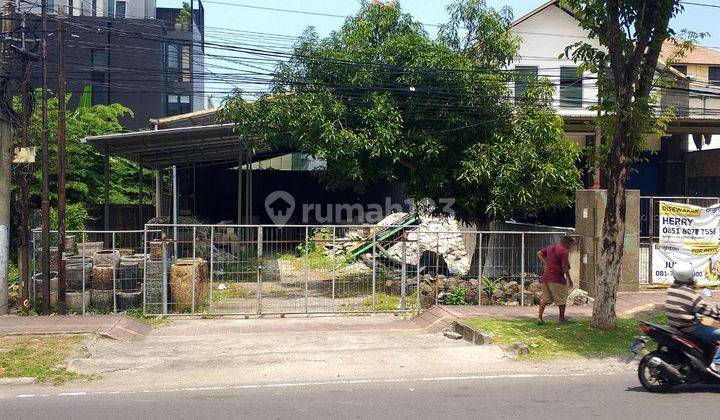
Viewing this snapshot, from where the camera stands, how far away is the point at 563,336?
11898 millimetres

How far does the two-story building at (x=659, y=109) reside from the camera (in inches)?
1126

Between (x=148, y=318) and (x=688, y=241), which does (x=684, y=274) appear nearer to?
(x=688, y=241)

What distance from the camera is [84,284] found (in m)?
14.8

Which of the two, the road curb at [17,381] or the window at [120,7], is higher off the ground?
the window at [120,7]

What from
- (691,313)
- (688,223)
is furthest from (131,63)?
(691,313)

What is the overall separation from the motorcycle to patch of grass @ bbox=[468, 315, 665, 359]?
7.73 feet

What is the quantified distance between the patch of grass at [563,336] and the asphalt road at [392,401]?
1669 mm

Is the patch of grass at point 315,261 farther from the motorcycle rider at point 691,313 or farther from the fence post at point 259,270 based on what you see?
the motorcycle rider at point 691,313

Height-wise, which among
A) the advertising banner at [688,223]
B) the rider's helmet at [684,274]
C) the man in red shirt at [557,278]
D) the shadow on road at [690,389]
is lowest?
the shadow on road at [690,389]

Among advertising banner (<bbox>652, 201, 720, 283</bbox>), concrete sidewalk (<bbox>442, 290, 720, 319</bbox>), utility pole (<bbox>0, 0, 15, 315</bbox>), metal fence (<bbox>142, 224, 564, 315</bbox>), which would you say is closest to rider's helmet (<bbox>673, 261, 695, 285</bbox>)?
concrete sidewalk (<bbox>442, 290, 720, 319</bbox>)

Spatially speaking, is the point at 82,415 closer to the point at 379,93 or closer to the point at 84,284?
the point at 84,284

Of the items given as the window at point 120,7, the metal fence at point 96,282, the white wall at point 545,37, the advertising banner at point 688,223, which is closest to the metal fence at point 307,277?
the metal fence at point 96,282

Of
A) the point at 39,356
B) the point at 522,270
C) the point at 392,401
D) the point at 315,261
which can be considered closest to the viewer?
the point at 392,401

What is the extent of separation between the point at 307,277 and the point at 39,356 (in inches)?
229
